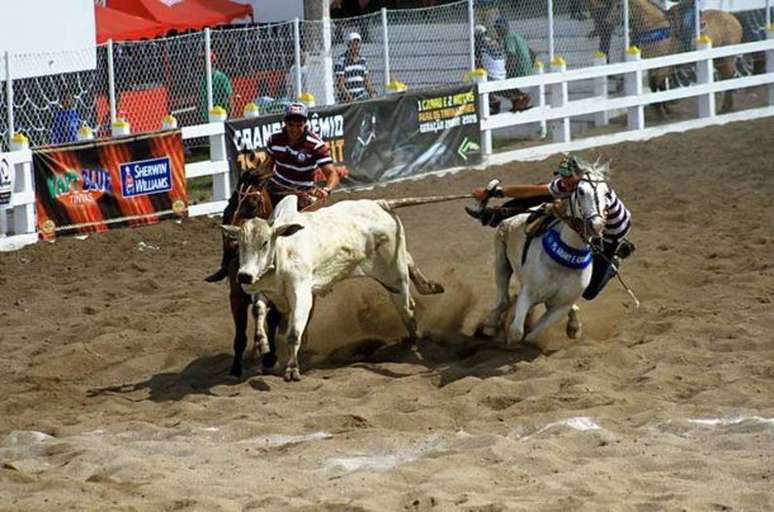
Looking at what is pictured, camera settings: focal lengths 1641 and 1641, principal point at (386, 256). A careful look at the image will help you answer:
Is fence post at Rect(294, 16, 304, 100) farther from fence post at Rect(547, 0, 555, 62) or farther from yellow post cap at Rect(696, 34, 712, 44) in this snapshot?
yellow post cap at Rect(696, 34, 712, 44)

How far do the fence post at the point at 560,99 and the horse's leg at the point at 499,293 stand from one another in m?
11.1

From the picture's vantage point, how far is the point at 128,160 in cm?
1758

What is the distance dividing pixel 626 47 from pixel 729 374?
14.3 m

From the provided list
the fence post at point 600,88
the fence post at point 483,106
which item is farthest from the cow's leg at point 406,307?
the fence post at point 600,88

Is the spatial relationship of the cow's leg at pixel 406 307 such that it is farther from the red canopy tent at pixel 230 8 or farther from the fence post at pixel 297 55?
the red canopy tent at pixel 230 8

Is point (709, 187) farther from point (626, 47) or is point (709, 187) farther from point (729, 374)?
point (729, 374)

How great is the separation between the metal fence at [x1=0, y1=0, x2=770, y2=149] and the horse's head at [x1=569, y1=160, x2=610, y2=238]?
8.04 m

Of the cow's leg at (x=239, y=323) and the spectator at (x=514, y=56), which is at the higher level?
the spectator at (x=514, y=56)

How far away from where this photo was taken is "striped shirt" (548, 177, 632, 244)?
1116cm

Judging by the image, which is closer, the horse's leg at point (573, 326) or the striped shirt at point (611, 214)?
the striped shirt at point (611, 214)

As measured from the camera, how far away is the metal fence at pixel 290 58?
1906 centimetres

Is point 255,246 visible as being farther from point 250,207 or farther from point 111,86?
point 111,86

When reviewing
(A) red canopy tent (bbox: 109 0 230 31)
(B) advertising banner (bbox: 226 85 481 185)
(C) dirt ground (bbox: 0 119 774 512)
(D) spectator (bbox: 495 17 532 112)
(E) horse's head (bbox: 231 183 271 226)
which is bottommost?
(C) dirt ground (bbox: 0 119 774 512)

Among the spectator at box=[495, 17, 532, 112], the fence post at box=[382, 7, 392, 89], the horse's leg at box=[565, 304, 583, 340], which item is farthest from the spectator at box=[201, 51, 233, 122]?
the horse's leg at box=[565, 304, 583, 340]
